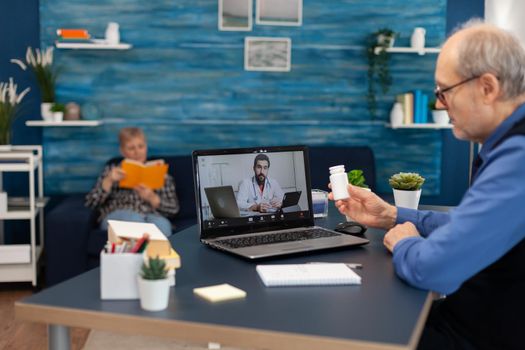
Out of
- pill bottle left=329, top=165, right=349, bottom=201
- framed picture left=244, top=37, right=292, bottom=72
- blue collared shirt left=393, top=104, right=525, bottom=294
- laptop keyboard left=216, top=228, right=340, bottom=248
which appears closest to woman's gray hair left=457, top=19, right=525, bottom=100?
blue collared shirt left=393, top=104, right=525, bottom=294

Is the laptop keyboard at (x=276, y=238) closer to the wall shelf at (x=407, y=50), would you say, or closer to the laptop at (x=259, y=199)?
the laptop at (x=259, y=199)

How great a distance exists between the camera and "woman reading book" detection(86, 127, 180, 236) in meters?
4.37

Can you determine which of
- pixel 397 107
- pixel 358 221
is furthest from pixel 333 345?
pixel 397 107

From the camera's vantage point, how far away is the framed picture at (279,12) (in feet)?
16.2

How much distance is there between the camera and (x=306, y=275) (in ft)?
5.63

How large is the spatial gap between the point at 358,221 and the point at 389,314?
791 millimetres

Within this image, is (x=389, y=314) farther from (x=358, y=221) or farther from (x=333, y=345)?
(x=358, y=221)

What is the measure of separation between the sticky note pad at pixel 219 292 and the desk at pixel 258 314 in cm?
2

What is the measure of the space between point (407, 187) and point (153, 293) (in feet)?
4.23

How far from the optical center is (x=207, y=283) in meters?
1.70

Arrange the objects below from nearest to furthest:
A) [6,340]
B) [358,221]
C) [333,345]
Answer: [333,345], [358,221], [6,340]

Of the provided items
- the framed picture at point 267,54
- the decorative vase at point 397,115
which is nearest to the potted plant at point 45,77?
the framed picture at point 267,54

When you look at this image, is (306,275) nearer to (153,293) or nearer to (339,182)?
(153,293)

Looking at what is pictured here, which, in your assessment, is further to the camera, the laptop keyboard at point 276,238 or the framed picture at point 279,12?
the framed picture at point 279,12
